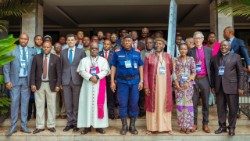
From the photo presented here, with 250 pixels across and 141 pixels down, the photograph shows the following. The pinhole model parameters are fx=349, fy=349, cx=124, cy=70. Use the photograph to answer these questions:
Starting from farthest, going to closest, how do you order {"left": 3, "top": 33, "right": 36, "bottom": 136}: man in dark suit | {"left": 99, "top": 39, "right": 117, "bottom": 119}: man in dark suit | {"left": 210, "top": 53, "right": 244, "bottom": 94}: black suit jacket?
{"left": 99, "top": 39, "right": 117, "bottom": 119}: man in dark suit, {"left": 3, "top": 33, "right": 36, "bottom": 136}: man in dark suit, {"left": 210, "top": 53, "right": 244, "bottom": 94}: black suit jacket

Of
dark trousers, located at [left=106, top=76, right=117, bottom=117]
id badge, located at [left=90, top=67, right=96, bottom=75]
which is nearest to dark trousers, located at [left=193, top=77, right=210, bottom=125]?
dark trousers, located at [left=106, top=76, right=117, bottom=117]

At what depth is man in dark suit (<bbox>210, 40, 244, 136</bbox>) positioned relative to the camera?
21.0 feet

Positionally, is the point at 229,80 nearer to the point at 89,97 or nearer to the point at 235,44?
the point at 235,44

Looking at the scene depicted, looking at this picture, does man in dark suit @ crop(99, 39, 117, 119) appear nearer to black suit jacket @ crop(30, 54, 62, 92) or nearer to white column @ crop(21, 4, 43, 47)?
black suit jacket @ crop(30, 54, 62, 92)

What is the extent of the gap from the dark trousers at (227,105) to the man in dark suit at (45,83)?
310cm

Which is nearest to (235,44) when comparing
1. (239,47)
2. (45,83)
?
(239,47)

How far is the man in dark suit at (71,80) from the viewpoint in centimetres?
683

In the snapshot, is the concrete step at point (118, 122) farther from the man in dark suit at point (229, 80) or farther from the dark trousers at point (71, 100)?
the man in dark suit at point (229, 80)

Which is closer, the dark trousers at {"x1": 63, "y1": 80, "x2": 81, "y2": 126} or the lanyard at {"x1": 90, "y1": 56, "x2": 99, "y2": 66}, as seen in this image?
the lanyard at {"x1": 90, "y1": 56, "x2": 99, "y2": 66}

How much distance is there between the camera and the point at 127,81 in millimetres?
6586

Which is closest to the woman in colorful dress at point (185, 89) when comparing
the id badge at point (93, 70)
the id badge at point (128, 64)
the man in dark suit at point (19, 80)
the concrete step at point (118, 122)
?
the concrete step at point (118, 122)

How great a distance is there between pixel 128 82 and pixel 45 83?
5.34 ft

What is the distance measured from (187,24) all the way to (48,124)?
949 centimetres

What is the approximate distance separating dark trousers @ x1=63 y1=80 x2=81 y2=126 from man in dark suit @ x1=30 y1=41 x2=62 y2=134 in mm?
204
